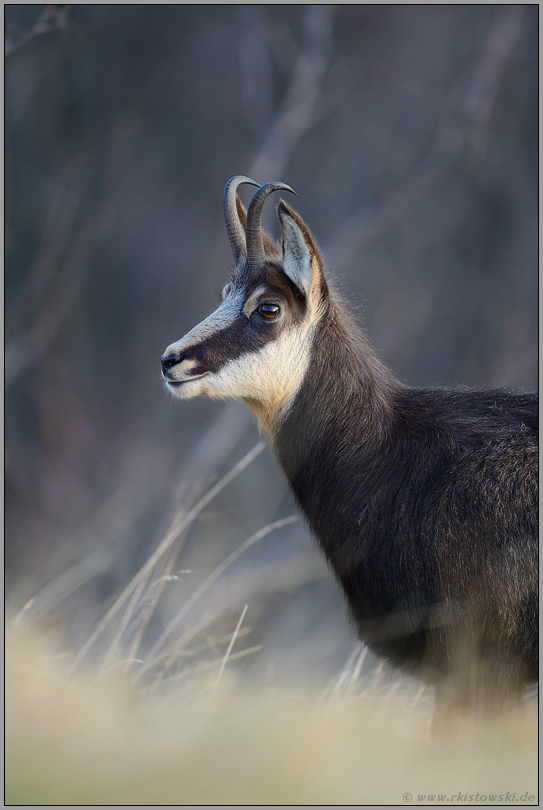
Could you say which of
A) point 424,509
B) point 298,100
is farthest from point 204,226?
point 424,509

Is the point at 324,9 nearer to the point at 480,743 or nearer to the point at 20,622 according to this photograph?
the point at 20,622

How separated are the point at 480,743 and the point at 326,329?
2348mm

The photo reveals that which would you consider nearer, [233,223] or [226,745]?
[226,745]

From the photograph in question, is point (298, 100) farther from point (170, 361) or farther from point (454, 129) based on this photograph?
point (170, 361)

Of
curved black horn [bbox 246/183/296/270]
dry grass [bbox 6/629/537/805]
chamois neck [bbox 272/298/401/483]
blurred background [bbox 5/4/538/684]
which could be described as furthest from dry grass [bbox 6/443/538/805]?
blurred background [bbox 5/4/538/684]

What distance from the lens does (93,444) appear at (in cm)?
1647

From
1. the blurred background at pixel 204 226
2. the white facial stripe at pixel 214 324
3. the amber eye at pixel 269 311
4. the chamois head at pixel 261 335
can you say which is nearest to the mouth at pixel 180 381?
the chamois head at pixel 261 335

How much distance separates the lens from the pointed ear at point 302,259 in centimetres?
423

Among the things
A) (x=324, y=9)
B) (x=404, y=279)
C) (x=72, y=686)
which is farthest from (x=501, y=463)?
(x=404, y=279)

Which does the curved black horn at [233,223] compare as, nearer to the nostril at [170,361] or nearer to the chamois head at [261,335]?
the chamois head at [261,335]

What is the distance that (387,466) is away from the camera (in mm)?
4098

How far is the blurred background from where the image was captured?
13.9 meters

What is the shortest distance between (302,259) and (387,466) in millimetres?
1301

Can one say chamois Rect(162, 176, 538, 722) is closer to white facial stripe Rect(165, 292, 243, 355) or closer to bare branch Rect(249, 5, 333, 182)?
white facial stripe Rect(165, 292, 243, 355)
